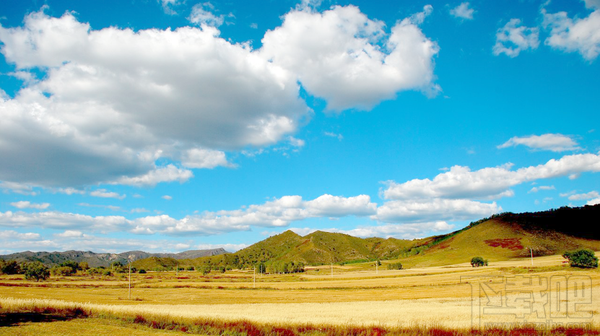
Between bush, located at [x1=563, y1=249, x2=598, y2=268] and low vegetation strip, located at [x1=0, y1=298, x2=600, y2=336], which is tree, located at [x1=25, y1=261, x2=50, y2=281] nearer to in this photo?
low vegetation strip, located at [x1=0, y1=298, x2=600, y2=336]

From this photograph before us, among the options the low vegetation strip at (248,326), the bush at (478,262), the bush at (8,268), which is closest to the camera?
the low vegetation strip at (248,326)

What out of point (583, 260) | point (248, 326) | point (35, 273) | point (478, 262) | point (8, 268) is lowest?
point (8, 268)

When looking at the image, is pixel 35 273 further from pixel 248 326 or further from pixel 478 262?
pixel 478 262

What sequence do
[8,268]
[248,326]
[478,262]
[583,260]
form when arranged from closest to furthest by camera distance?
[248,326] < [583,260] < [478,262] < [8,268]

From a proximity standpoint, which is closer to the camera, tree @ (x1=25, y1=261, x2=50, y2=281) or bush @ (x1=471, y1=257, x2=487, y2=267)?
tree @ (x1=25, y1=261, x2=50, y2=281)

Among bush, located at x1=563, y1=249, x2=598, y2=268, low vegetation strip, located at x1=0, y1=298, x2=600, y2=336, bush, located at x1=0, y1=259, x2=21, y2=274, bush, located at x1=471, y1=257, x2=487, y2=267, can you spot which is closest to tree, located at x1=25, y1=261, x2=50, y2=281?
bush, located at x1=0, y1=259, x2=21, y2=274

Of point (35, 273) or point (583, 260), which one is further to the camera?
point (35, 273)

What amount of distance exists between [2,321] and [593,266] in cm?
14600

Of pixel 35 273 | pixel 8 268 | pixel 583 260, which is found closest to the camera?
pixel 583 260

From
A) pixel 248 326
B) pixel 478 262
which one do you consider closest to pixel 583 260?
pixel 478 262

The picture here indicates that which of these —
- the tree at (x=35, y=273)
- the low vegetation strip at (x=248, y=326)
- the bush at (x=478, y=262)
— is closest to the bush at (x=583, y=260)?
the bush at (x=478, y=262)

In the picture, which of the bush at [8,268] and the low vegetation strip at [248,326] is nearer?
the low vegetation strip at [248,326]

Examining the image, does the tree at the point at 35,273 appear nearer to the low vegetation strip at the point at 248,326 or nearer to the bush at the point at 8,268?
the bush at the point at 8,268

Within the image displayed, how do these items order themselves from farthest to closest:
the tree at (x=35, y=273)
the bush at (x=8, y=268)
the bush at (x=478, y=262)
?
the bush at (x=8, y=268) < the bush at (x=478, y=262) < the tree at (x=35, y=273)
